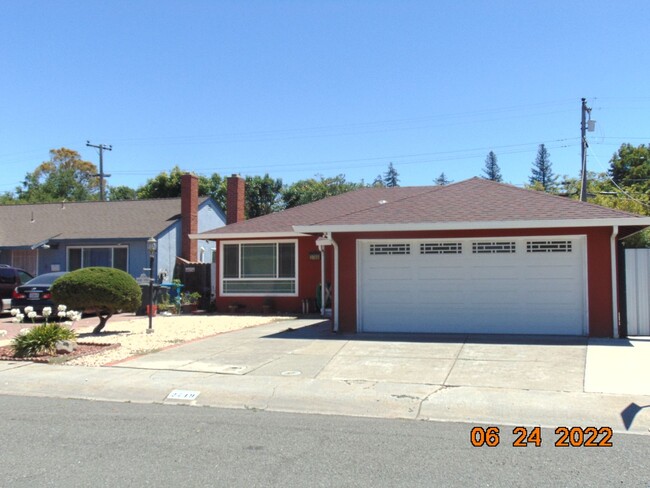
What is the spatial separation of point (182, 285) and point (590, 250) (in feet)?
Result: 48.0

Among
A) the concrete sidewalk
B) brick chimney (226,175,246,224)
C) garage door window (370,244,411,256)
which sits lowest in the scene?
the concrete sidewalk

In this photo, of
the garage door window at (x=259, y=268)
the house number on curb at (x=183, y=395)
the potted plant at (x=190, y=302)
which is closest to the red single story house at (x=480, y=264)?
the house number on curb at (x=183, y=395)

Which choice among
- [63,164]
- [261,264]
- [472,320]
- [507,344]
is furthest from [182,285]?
[63,164]

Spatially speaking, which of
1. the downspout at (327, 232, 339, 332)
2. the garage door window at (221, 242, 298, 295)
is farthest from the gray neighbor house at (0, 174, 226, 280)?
the downspout at (327, 232, 339, 332)

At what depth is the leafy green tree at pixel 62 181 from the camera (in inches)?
2217

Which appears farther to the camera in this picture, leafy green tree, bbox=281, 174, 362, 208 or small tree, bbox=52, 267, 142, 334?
leafy green tree, bbox=281, 174, 362, 208

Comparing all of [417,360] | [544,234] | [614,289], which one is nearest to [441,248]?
[544,234]

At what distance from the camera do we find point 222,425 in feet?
22.1

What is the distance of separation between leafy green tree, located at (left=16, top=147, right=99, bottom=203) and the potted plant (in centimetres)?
3512

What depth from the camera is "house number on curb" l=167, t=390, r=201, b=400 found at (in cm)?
809

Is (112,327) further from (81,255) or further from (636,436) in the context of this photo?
(636,436)

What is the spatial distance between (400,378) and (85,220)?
849 inches

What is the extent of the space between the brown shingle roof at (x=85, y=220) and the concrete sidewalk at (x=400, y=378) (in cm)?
1381

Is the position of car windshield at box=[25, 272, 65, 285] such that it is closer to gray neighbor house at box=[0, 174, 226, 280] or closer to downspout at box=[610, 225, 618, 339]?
gray neighbor house at box=[0, 174, 226, 280]
